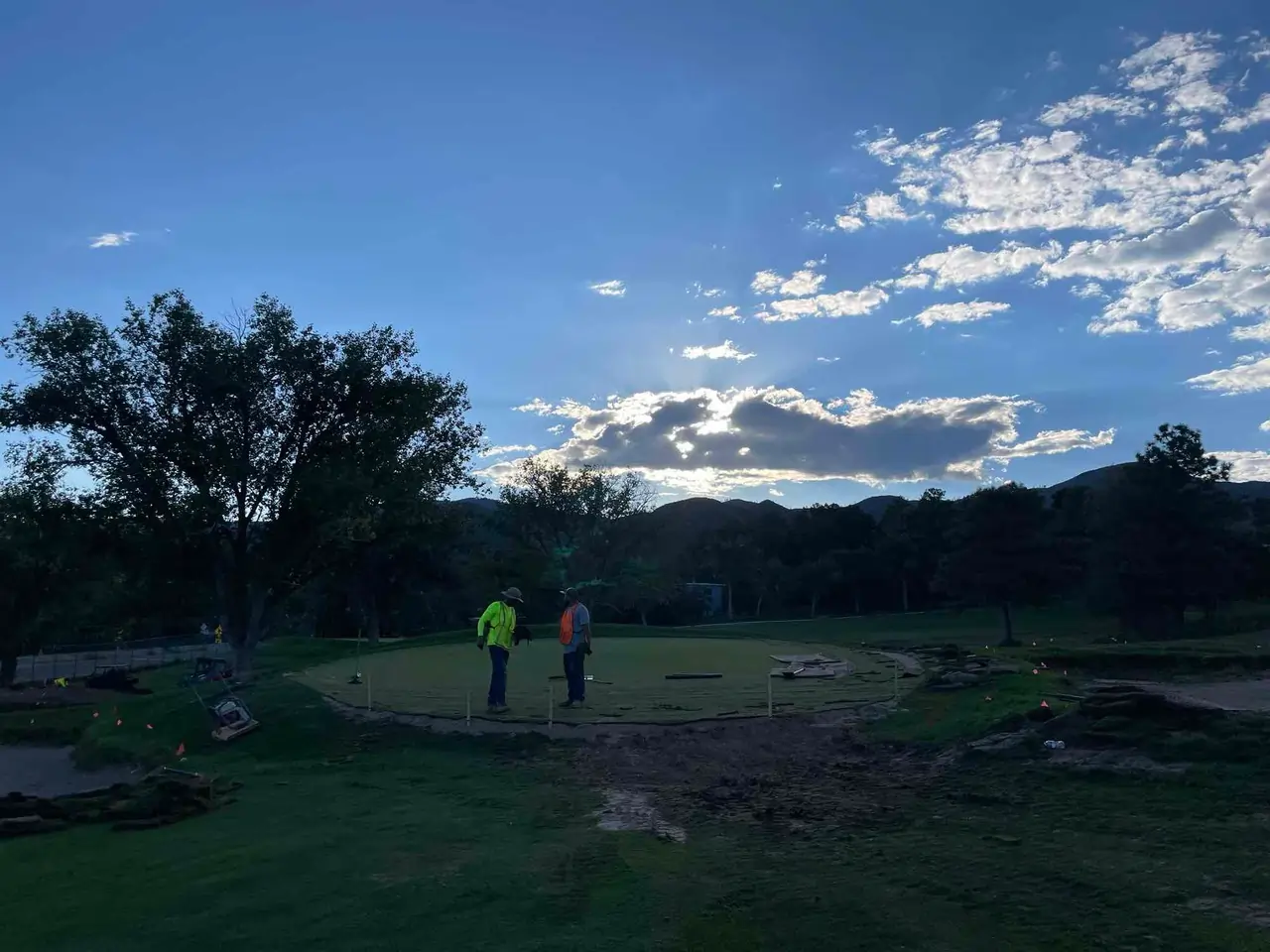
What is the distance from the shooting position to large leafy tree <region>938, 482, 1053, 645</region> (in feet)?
147

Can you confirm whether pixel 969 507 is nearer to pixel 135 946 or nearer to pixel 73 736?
pixel 73 736

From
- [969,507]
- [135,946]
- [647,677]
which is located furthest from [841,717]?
[969,507]

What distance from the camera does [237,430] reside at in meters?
24.0

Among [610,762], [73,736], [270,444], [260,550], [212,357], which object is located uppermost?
[212,357]

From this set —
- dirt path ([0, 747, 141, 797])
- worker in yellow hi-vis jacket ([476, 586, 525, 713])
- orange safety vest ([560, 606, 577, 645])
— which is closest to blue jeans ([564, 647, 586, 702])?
orange safety vest ([560, 606, 577, 645])

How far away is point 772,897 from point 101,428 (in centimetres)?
2306

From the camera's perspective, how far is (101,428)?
927 inches

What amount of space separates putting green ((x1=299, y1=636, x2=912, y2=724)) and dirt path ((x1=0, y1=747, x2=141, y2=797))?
3775mm

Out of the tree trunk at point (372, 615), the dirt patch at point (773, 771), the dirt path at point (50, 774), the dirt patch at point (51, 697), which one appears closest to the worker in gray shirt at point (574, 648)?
the dirt patch at point (773, 771)

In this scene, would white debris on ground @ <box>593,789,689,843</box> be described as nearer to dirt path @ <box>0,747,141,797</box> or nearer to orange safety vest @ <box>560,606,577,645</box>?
orange safety vest @ <box>560,606,577,645</box>

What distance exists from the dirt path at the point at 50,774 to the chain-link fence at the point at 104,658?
17932 millimetres

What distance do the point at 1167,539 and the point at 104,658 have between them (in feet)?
168

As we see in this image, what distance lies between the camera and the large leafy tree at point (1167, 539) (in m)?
43.9

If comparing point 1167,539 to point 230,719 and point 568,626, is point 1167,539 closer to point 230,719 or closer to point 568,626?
point 568,626
